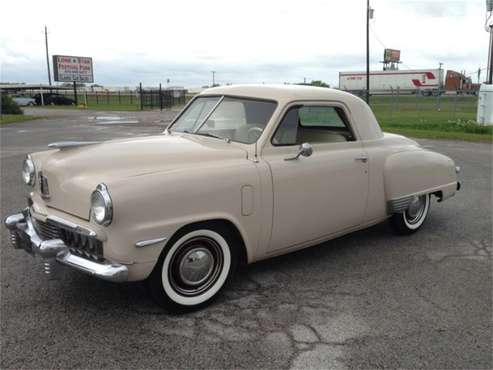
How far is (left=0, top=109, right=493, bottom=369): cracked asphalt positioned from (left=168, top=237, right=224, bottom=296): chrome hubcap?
19 cm

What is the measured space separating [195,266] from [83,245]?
78 cm

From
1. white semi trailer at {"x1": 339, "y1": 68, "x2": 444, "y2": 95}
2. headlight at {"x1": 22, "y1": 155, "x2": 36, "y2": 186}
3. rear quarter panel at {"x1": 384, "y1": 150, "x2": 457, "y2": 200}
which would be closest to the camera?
headlight at {"x1": 22, "y1": 155, "x2": 36, "y2": 186}

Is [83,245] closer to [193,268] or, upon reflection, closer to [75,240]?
[75,240]

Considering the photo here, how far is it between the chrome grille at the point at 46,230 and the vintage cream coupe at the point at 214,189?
1 centimetres

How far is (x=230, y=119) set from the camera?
4168mm

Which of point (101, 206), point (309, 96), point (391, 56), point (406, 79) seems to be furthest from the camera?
point (391, 56)

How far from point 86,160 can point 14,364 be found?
4.56 feet

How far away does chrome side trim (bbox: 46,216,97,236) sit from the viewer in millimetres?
3041

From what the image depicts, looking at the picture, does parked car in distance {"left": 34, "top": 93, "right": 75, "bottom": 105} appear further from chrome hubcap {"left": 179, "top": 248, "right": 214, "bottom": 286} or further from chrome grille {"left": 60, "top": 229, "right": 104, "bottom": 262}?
chrome hubcap {"left": 179, "top": 248, "right": 214, "bottom": 286}

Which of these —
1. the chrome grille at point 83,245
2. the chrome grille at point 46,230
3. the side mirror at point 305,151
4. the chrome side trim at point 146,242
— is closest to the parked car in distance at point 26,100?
the chrome grille at point 46,230

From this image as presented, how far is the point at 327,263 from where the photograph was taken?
4422 mm

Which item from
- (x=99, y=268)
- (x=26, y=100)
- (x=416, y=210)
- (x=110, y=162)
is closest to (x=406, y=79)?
(x=26, y=100)

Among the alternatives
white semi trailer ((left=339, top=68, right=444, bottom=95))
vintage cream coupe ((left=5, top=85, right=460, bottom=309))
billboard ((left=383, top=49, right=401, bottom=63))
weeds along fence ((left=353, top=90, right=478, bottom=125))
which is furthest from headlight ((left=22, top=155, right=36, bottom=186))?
billboard ((left=383, top=49, right=401, bottom=63))

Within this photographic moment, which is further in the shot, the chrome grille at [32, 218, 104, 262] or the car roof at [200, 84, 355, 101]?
the car roof at [200, 84, 355, 101]
